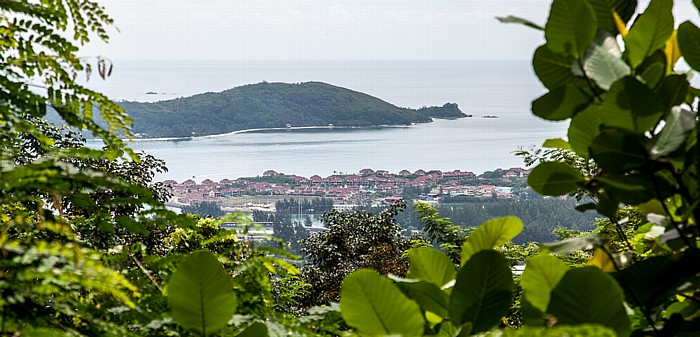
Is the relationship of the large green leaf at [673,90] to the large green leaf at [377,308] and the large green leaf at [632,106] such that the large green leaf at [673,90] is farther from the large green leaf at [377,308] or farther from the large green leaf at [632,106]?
the large green leaf at [377,308]

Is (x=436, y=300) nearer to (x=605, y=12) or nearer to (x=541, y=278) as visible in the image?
(x=541, y=278)

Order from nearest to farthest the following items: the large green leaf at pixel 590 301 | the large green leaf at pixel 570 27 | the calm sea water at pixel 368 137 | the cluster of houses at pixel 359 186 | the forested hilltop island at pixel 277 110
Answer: the large green leaf at pixel 590 301 → the large green leaf at pixel 570 27 → the cluster of houses at pixel 359 186 → the calm sea water at pixel 368 137 → the forested hilltop island at pixel 277 110

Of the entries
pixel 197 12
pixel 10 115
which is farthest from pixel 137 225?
pixel 197 12

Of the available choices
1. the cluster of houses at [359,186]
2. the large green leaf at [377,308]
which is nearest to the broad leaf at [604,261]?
the large green leaf at [377,308]

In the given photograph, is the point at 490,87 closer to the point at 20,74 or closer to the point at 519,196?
the point at 519,196

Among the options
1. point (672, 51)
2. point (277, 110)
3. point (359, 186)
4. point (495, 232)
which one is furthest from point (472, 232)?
point (277, 110)

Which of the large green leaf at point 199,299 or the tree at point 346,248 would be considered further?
the tree at point 346,248

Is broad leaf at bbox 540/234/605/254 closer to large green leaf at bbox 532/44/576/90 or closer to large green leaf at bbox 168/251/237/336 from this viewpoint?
large green leaf at bbox 532/44/576/90

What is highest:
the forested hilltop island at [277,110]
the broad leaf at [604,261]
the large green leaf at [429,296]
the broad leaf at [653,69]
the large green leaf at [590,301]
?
the forested hilltop island at [277,110]
